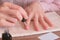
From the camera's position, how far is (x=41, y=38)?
811 mm

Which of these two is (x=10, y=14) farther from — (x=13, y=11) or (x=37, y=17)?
(x=37, y=17)

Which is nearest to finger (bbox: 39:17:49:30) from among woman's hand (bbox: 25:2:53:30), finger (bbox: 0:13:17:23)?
woman's hand (bbox: 25:2:53:30)

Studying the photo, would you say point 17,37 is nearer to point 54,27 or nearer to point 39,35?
point 39,35

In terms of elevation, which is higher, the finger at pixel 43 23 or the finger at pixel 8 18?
the finger at pixel 8 18

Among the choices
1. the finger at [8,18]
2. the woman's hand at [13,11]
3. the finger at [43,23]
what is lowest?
the finger at [43,23]

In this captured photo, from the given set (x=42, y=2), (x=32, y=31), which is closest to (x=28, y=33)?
(x=32, y=31)

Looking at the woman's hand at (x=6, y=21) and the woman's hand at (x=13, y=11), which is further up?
the woman's hand at (x=13, y=11)

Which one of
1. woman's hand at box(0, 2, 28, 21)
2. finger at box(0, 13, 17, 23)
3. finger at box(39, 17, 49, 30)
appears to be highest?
woman's hand at box(0, 2, 28, 21)

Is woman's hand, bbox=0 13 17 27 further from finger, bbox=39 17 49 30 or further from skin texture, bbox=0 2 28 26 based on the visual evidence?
finger, bbox=39 17 49 30

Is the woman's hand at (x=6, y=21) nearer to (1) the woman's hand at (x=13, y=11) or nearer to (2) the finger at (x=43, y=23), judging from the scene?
(1) the woman's hand at (x=13, y=11)

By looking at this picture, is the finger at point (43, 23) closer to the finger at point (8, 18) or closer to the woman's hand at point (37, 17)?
the woman's hand at point (37, 17)

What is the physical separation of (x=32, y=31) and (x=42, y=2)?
368 mm

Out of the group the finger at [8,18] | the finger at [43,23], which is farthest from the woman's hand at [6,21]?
the finger at [43,23]

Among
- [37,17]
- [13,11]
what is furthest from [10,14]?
[37,17]
